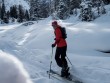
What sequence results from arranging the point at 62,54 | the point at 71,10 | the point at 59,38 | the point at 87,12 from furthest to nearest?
the point at 71,10, the point at 87,12, the point at 62,54, the point at 59,38

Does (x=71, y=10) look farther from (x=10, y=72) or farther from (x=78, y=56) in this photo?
(x=10, y=72)

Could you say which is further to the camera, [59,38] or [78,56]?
[78,56]

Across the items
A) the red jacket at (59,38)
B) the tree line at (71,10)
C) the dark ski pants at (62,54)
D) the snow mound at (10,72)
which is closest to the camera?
the snow mound at (10,72)

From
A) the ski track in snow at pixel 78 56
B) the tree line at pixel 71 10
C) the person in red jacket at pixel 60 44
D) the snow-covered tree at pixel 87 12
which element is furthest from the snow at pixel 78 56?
the tree line at pixel 71 10

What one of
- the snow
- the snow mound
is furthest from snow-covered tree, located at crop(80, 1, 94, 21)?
the snow mound

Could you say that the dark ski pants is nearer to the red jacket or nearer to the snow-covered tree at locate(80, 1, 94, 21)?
the red jacket

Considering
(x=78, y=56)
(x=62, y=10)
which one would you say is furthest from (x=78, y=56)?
(x=62, y=10)

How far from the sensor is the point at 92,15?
138 feet

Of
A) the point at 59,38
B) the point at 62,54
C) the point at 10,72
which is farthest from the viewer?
the point at 62,54

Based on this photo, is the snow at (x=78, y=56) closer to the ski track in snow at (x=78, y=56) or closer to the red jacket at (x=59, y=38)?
the ski track in snow at (x=78, y=56)

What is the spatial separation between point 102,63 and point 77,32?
4.76 meters

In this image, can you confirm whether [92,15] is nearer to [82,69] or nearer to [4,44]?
[4,44]

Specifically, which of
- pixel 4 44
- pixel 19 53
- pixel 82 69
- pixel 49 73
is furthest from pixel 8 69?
pixel 4 44

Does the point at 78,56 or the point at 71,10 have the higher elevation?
the point at 78,56
